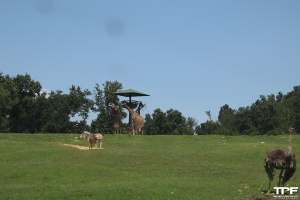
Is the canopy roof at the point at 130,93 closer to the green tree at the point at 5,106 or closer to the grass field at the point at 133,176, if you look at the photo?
the green tree at the point at 5,106

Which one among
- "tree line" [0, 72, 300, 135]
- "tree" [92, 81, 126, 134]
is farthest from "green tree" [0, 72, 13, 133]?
"tree" [92, 81, 126, 134]

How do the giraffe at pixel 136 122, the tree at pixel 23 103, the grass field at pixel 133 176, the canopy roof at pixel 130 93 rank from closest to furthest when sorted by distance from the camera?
1. the grass field at pixel 133 176
2. the giraffe at pixel 136 122
3. the canopy roof at pixel 130 93
4. the tree at pixel 23 103

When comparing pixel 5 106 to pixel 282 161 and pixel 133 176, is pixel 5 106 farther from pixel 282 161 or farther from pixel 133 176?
pixel 282 161

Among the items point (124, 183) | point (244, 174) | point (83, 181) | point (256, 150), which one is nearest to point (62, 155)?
point (83, 181)

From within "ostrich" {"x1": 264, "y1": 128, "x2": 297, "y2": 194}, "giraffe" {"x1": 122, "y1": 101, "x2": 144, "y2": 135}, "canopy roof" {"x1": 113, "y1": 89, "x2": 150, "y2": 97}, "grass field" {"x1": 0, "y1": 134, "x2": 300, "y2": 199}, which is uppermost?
"canopy roof" {"x1": 113, "y1": 89, "x2": 150, "y2": 97}

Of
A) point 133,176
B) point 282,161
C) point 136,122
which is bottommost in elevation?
point 133,176

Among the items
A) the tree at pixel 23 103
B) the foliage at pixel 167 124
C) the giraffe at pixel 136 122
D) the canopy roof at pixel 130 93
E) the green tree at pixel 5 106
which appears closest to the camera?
the giraffe at pixel 136 122

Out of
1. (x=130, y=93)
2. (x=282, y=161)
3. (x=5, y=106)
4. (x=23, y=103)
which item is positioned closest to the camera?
(x=282, y=161)

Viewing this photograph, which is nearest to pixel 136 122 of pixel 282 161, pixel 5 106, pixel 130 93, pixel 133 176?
pixel 130 93

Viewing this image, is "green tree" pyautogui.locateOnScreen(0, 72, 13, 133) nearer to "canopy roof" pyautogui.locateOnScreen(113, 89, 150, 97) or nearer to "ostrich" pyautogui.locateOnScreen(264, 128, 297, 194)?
"canopy roof" pyautogui.locateOnScreen(113, 89, 150, 97)

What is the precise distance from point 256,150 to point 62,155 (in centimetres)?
1512

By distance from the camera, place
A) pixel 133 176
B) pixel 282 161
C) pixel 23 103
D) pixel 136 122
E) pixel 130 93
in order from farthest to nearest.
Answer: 1. pixel 23 103
2. pixel 130 93
3. pixel 136 122
4. pixel 133 176
5. pixel 282 161

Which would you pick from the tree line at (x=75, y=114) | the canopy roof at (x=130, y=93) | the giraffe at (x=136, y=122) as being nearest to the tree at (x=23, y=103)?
the tree line at (x=75, y=114)

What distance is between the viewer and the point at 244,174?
1622 centimetres
